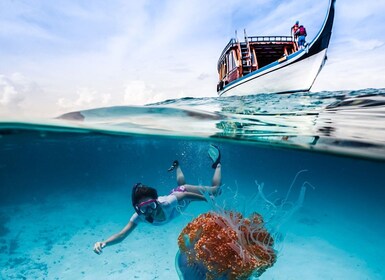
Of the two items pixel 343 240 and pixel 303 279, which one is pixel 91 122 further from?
pixel 343 240

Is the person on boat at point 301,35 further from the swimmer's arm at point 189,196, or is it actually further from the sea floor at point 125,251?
the swimmer's arm at point 189,196

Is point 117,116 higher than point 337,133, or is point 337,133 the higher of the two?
point 117,116

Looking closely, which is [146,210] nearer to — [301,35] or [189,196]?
[189,196]

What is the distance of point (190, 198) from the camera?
870 cm

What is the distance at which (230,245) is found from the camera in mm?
4566

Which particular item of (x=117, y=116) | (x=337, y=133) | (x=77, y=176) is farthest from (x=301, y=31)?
(x=77, y=176)

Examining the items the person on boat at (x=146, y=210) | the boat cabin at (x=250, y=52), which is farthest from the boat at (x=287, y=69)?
the person on boat at (x=146, y=210)

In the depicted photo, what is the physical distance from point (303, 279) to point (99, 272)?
926 cm

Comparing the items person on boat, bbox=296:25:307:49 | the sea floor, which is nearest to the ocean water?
the sea floor

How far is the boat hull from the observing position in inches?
583

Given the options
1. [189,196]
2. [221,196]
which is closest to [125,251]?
[189,196]

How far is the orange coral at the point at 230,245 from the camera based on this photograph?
15.1ft

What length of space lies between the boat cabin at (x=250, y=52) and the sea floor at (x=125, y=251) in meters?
12.8

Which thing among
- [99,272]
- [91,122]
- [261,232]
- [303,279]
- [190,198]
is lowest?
[303,279]
